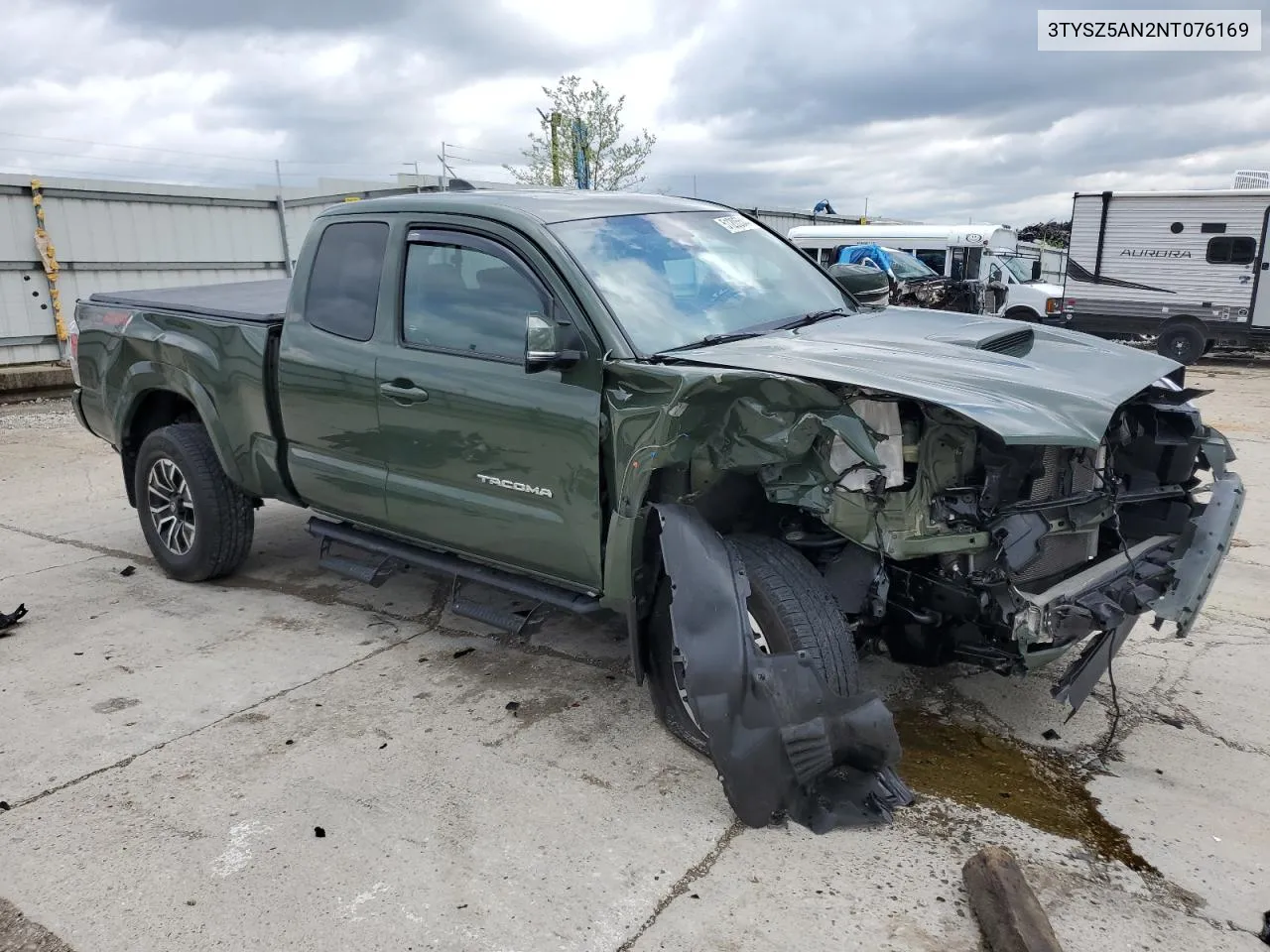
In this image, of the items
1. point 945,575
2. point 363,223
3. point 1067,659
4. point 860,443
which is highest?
point 363,223

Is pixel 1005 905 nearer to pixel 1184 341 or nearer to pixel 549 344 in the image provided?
pixel 549 344

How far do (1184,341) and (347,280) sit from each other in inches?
629

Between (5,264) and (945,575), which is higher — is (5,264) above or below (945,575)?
above

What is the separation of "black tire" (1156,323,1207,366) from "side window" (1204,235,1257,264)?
3.67ft

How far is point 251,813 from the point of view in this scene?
3.13 m

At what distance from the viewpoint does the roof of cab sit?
3799 millimetres

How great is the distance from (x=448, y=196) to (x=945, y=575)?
2526mm

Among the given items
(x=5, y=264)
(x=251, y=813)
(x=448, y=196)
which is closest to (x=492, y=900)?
(x=251, y=813)

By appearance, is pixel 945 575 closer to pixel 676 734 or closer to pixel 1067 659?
pixel 676 734

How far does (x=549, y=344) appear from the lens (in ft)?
10.7

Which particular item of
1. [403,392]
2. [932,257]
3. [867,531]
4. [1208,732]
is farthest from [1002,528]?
[932,257]

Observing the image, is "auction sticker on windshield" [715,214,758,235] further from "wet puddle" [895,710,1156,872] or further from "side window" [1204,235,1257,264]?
"side window" [1204,235,1257,264]

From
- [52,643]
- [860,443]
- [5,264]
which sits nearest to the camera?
[860,443]

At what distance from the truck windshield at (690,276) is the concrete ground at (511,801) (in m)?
1.51
